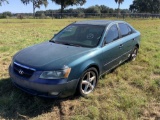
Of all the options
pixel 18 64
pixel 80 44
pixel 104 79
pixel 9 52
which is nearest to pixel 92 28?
pixel 80 44

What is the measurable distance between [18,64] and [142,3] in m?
83.1

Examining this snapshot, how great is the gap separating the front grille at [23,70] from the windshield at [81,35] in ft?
4.35

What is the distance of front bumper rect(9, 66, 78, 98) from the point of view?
12.2ft

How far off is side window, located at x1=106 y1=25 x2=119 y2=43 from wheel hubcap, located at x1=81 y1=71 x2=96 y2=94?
39.4 inches

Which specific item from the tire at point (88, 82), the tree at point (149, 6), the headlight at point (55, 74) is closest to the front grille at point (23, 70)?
the headlight at point (55, 74)

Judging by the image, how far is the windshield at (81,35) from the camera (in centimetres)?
487

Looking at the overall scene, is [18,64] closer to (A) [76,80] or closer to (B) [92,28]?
(A) [76,80]

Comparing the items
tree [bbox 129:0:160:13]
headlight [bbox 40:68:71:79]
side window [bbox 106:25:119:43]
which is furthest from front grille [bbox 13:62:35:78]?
tree [bbox 129:0:160:13]

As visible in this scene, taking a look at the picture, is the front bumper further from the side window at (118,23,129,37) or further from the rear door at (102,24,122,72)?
the side window at (118,23,129,37)

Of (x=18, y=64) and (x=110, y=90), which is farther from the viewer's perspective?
(x=110, y=90)

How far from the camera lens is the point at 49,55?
4266mm

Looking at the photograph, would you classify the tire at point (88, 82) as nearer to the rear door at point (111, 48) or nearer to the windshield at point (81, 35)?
the rear door at point (111, 48)

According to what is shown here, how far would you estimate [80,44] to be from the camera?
483 centimetres

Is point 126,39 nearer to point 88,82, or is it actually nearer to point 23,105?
point 88,82
